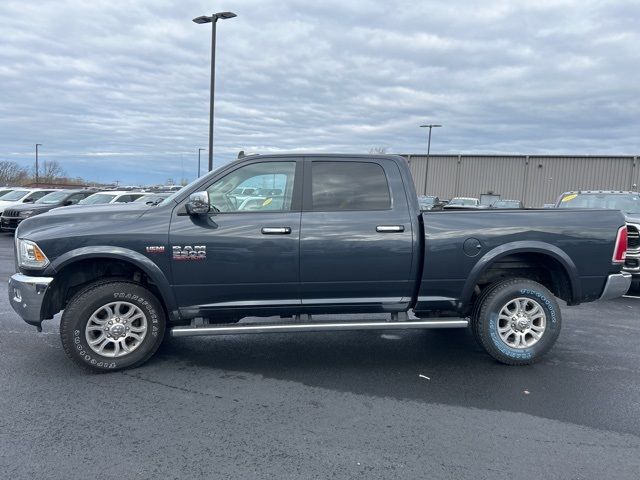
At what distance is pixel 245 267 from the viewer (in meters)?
4.41

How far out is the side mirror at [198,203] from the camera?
13.7 ft

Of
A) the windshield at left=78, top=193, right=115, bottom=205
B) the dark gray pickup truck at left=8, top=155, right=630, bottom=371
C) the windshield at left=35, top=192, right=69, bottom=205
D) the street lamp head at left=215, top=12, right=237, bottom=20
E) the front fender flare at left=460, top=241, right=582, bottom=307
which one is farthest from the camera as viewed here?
the windshield at left=78, top=193, right=115, bottom=205

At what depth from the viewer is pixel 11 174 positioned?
225 ft

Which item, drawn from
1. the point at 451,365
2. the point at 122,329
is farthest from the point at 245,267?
the point at 451,365

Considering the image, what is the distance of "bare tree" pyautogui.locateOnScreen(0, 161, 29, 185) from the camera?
216 ft

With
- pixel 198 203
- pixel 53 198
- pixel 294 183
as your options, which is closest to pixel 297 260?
pixel 294 183

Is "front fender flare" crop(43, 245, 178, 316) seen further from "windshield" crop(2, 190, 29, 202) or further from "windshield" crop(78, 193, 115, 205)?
"windshield" crop(2, 190, 29, 202)

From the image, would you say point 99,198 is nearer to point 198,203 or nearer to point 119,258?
point 119,258

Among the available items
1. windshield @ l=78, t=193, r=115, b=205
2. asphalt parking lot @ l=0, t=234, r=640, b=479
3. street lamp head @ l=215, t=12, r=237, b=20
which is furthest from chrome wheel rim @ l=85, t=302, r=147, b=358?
A: windshield @ l=78, t=193, r=115, b=205

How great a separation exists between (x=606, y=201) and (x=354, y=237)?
783 cm

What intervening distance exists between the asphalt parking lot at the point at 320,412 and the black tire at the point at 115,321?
0.14m

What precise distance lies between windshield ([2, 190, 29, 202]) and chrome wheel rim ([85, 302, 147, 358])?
17429 millimetres

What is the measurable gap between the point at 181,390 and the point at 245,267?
3.83 feet

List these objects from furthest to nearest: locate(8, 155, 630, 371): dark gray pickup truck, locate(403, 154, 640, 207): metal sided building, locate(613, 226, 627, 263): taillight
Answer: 1. locate(403, 154, 640, 207): metal sided building
2. locate(613, 226, 627, 263): taillight
3. locate(8, 155, 630, 371): dark gray pickup truck
